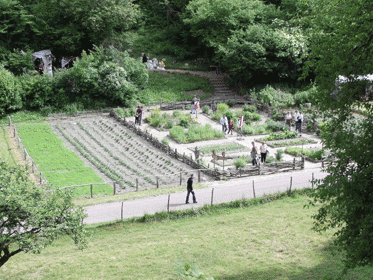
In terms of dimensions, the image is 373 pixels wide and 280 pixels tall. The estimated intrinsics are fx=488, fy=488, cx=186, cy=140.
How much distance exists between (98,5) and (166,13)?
14820 mm

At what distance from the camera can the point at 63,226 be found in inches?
579

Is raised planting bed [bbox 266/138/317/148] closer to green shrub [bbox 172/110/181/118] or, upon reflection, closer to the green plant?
the green plant

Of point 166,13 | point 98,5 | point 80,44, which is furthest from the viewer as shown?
point 166,13

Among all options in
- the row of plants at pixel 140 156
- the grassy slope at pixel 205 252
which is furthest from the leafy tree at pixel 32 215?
the row of plants at pixel 140 156

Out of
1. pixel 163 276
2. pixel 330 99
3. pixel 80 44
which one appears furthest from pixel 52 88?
pixel 330 99

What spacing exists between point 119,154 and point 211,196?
1000 centimetres

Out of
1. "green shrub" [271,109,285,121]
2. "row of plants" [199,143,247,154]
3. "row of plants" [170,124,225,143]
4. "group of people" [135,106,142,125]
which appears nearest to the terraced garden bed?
"group of people" [135,106,142,125]

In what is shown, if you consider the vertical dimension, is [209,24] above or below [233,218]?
above

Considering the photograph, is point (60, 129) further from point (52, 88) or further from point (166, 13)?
point (166, 13)

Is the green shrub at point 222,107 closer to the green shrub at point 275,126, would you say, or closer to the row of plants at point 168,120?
the row of plants at point 168,120

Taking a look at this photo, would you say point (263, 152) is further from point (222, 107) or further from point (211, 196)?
point (222, 107)

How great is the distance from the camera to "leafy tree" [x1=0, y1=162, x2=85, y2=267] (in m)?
13.9

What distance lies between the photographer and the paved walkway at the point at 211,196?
75.6ft

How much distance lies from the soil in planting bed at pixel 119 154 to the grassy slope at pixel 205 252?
4.93 metres
